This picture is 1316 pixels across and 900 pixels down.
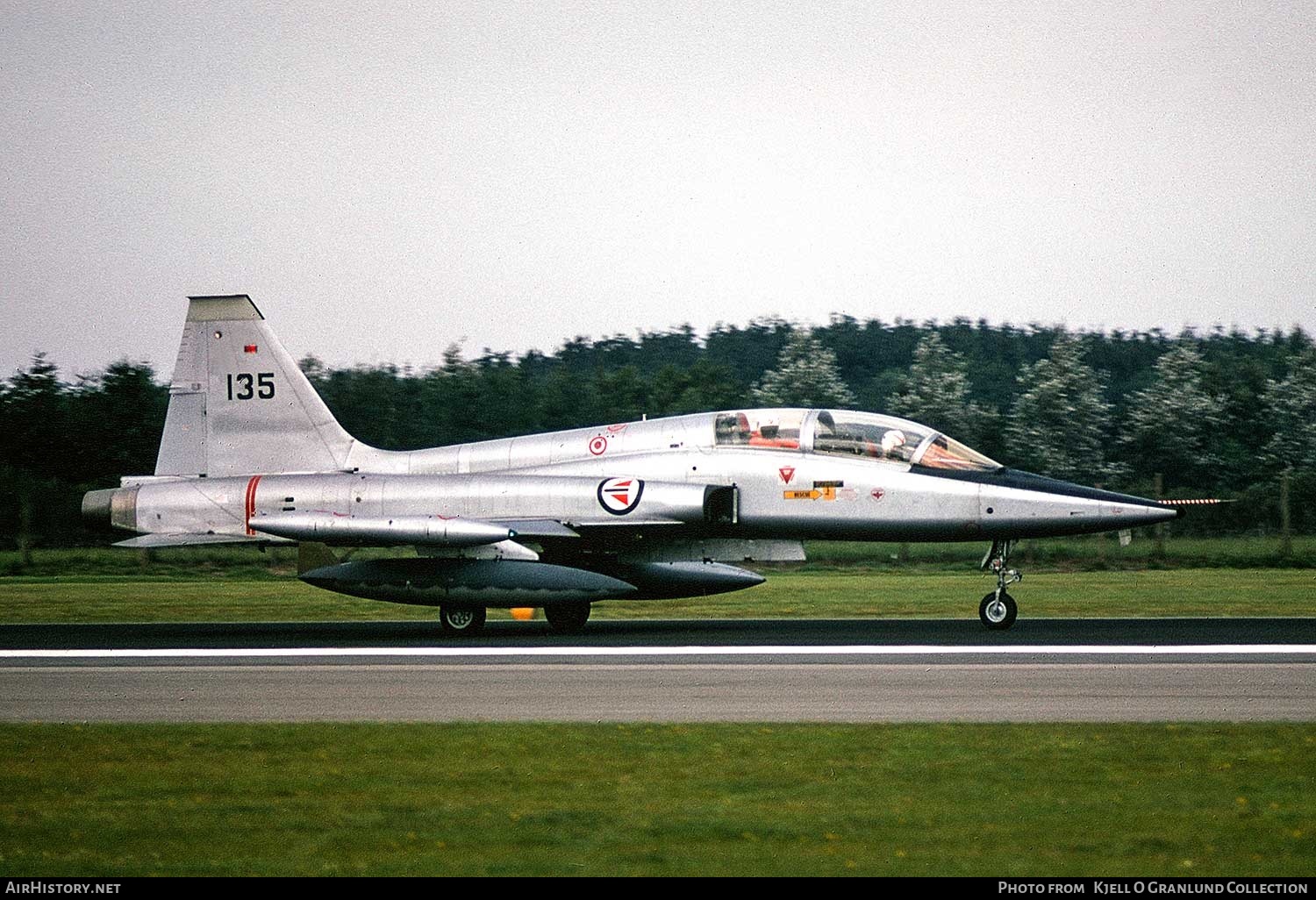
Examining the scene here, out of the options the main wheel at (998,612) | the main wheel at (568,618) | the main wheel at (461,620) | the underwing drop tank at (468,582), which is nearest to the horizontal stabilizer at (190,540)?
the underwing drop tank at (468,582)

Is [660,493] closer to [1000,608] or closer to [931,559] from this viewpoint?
[1000,608]

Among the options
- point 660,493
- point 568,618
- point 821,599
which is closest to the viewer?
point 660,493

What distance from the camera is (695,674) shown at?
12422 mm

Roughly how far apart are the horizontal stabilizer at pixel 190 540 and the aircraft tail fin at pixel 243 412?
109 centimetres

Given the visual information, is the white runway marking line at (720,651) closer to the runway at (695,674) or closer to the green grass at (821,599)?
the runway at (695,674)

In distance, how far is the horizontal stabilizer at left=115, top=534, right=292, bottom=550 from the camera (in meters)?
18.6

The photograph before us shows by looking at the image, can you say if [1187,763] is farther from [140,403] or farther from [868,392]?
[868,392]

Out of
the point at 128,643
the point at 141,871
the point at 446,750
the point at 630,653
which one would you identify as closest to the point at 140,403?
the point at 128,643

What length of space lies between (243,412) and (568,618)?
536 cm

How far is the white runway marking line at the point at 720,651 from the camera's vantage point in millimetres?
13602

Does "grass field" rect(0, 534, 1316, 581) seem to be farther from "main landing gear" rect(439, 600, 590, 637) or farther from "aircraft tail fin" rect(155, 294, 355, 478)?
"main landing gear" rect(439, 600, 590, 637)

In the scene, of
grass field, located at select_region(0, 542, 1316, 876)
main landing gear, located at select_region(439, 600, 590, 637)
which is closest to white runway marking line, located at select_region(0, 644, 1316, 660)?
main landing gear, located at select_region(439, 600, 590, 637)

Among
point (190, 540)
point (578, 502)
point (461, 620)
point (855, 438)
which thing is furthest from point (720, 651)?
point (190, 540)
